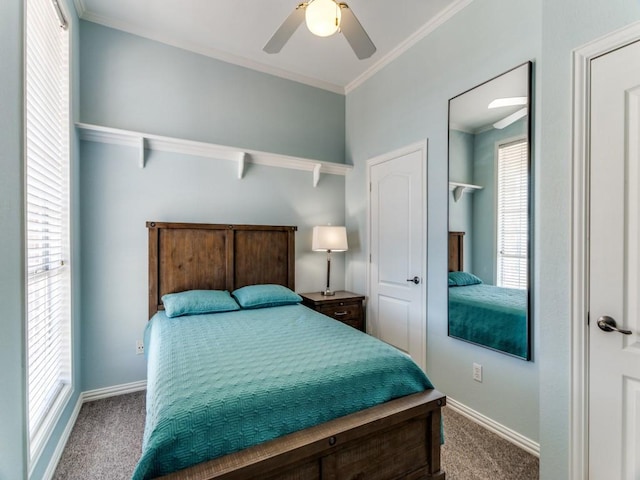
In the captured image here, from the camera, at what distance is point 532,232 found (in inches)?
74.1

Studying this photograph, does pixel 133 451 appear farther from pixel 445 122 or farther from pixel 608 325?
pixel 445 122

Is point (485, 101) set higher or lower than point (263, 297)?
higher

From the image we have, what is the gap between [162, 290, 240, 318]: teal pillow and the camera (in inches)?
92.0

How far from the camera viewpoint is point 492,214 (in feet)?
7.07

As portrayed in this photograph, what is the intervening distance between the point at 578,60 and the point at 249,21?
2.38 meters

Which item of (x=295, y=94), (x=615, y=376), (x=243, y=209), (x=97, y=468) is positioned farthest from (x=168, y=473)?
(x=295, y=94)

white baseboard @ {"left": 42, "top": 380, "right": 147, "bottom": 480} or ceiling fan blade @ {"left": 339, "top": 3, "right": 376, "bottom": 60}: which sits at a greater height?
ceiling fan blade @ {"left": 339, "top": 3, "right": 376, "bottom": 60}

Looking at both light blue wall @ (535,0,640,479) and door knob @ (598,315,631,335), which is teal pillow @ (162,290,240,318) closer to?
light blue wall @ (535,0,640,479)

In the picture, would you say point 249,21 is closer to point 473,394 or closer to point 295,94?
point 295,94

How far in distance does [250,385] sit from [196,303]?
1.35 metres

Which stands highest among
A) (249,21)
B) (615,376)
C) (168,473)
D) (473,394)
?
(249,21)

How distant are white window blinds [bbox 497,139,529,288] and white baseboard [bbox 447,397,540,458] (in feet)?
3.11

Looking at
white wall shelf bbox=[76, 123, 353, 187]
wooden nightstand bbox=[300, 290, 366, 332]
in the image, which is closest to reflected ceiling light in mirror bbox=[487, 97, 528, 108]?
white wall shelf bbox=[76, 123, 353, 187]

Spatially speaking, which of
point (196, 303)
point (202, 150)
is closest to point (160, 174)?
point (202, 150)
